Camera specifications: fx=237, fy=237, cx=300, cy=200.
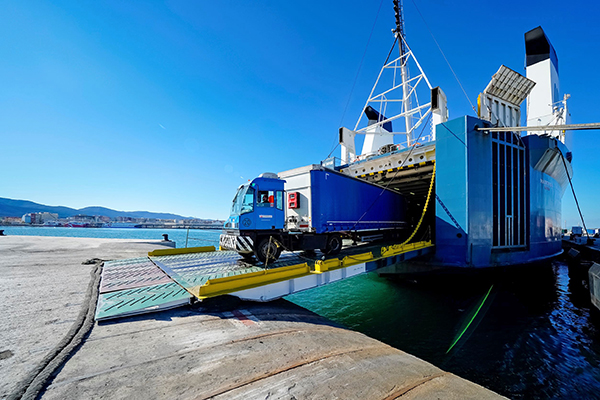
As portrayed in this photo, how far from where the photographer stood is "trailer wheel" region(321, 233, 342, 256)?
1038 cm

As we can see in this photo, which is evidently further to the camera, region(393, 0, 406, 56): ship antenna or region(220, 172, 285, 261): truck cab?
region(393, 0, 406, 56): ship antenna

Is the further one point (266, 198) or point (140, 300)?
point (266, 198)

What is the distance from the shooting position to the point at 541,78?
698 inches

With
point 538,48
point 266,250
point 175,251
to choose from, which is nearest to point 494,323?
point 266,250

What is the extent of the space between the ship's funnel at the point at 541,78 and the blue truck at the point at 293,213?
1701 cm

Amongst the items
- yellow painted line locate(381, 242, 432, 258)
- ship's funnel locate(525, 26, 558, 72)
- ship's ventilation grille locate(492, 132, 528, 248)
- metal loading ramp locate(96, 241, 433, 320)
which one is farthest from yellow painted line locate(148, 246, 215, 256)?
ship's funnel locate(525, 26, 558, 72)

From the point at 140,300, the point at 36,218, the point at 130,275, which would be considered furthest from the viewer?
the point at 36,218

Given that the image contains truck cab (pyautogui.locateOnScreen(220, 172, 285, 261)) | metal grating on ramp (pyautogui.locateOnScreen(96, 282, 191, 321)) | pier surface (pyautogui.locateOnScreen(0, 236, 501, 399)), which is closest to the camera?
pier surface (pyautogui.locateOnScreen(0, 236, 501, 399))

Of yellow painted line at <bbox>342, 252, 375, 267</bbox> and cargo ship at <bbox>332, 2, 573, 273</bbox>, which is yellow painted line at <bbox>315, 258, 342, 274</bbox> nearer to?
yellow painted line at <bbox>342, 252, 375, 267</bbox>

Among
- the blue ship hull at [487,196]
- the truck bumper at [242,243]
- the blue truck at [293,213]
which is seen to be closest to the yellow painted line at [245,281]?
the blue truck at [293,213]

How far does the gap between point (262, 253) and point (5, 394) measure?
609cm

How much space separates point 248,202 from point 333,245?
4.45 meters

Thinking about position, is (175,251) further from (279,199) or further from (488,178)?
(488,178)

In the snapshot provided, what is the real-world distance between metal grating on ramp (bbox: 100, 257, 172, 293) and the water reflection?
5.88 meters
